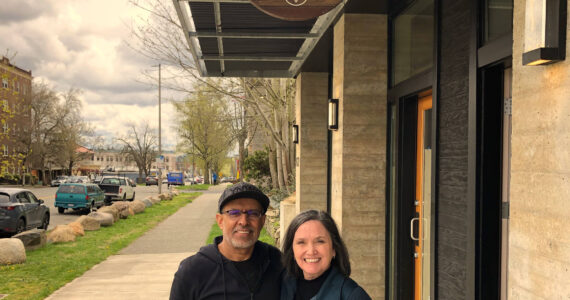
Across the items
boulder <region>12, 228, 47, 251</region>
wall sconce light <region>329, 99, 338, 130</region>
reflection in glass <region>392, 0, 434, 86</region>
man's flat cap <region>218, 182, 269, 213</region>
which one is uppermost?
reflection in glass <region>392, 0, 434, 86</region>

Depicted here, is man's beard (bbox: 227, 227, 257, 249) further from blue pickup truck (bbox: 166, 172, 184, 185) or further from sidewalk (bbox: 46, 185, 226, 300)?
blue pickup truck (bbox: 166, 172, 184, 185)

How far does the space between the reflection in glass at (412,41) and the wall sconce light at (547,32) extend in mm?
2450

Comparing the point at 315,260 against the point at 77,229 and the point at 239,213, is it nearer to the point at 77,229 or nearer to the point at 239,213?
the point at 239,213

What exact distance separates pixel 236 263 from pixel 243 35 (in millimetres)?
5034

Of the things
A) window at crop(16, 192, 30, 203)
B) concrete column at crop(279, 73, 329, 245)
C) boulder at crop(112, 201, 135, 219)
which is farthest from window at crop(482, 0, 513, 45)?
boulder at crop(112, 201, 135, 219)

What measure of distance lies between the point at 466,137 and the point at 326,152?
6492 millimetres

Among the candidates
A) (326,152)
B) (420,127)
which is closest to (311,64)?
(326,152)

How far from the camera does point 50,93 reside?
54.8m

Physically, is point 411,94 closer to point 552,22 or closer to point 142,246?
point 552,22

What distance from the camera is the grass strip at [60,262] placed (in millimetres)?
8031

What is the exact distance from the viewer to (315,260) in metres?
2.27

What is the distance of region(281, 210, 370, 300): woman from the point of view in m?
2.27

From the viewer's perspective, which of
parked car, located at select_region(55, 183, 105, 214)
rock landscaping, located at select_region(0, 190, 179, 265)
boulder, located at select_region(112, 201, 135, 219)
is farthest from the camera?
parked car, located at select_region(55, 183, 105, 214)

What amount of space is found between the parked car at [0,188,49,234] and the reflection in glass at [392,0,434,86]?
1180 cm
